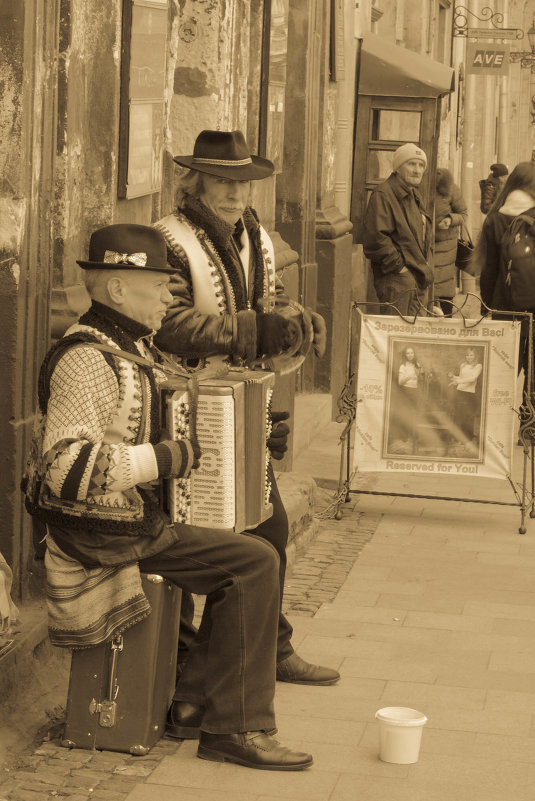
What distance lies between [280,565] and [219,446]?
2.91 ft

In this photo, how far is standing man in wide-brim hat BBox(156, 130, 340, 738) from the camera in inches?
197

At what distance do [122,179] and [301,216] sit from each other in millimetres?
4807

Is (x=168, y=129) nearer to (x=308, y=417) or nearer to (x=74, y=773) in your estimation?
(x=308, y=417)

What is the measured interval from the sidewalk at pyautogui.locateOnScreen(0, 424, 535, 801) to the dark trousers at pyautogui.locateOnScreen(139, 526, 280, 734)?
189mm

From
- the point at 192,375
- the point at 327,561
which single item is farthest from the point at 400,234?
the point at 192,375

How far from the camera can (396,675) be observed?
5.66 m

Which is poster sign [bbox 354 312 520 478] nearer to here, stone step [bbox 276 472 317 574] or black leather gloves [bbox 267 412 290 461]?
stone step [bbox 276 472 317 574]

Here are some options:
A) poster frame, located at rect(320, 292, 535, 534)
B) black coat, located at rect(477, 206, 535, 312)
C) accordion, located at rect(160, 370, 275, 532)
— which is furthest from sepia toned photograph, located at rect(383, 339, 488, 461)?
accordion, located at rect(160, 370, 275, 532)

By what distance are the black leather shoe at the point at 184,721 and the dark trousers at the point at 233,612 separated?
8.2 inches

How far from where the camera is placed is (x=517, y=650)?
19.8ft

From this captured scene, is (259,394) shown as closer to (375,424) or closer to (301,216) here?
(375,424)

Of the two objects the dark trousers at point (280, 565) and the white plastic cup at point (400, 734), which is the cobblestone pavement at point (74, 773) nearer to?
the dark trousers at point (280, 565)

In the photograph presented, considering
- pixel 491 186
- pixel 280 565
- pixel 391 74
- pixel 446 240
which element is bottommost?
pixel 280 565

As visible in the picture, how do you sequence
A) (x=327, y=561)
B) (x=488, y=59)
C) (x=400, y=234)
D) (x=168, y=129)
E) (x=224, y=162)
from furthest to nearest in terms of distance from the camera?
(x=488, y=59) → (x=400, y=234) → (x=168, y=129) → (x=327, y=561) → (x=224, y=162)
